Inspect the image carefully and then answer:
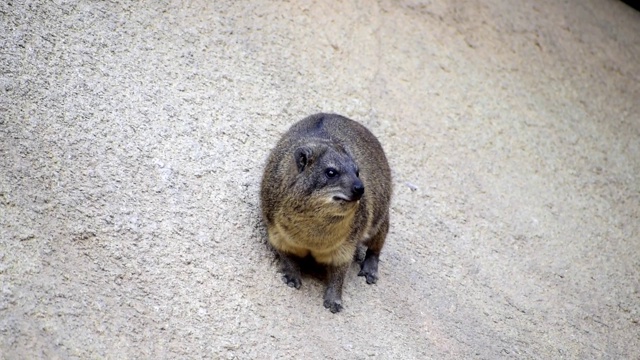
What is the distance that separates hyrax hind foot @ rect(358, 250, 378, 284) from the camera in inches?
242

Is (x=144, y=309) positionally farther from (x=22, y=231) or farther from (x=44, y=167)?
(x=44, y=167)

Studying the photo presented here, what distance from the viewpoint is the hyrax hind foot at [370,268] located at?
6152mm

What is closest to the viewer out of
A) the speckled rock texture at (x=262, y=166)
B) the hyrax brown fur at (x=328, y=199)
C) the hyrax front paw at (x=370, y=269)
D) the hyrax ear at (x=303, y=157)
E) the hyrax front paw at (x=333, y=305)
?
the speckled rock texture at (x=262, y=166)

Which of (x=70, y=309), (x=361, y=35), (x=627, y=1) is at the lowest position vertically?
(x=70, y=309)

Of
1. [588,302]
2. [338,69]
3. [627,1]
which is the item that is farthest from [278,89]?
[627,1]

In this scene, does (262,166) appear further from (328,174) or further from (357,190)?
(357,190)

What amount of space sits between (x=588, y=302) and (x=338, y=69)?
3.56 metres

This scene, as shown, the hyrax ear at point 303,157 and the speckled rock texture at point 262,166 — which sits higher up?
the hyrax ear at point 303,157

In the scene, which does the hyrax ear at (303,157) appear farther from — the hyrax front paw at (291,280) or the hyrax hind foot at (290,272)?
the hyrax front paw at (291,280)

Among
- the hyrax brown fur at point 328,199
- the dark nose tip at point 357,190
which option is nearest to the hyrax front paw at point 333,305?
the hyrax brown fur at point 328,199

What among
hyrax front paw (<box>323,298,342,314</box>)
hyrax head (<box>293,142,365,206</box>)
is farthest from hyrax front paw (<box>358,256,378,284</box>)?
hyrax head (<box>293,142,365,206</box>)

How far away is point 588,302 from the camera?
6910 mm

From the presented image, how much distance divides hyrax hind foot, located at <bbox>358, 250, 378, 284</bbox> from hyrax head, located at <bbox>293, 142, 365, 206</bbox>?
3.56ft

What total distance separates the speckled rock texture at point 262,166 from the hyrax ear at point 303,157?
834 mm
